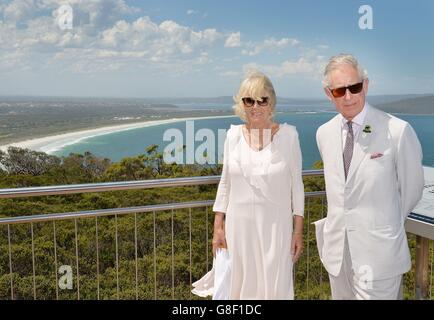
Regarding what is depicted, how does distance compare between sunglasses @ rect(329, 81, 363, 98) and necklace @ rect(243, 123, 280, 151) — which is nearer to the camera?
sunglasses @ rect(329, 81, 363, 98)

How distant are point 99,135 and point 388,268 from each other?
35.8 metres

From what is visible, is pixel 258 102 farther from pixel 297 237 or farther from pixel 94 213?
pixel 94 213

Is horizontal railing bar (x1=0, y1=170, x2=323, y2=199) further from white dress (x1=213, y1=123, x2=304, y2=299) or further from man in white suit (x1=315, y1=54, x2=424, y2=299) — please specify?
man in white suit (x1=315, y1=54, x2=424, y2=299)

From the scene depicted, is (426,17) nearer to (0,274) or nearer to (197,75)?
(197,75)

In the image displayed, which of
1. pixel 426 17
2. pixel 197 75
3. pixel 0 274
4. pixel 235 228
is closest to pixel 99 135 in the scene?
pixel 197 75

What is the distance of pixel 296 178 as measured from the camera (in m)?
2.38

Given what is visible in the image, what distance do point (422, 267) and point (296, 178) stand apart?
0.88m

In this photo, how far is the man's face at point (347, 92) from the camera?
1.97 meters

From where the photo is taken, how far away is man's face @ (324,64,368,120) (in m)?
1.97

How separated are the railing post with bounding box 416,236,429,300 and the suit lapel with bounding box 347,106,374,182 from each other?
0.84 m

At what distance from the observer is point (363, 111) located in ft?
6.72

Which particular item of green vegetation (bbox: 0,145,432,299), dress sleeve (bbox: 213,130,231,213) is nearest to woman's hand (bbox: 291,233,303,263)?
dress sleeve (bbox: 213,130,231,213)
